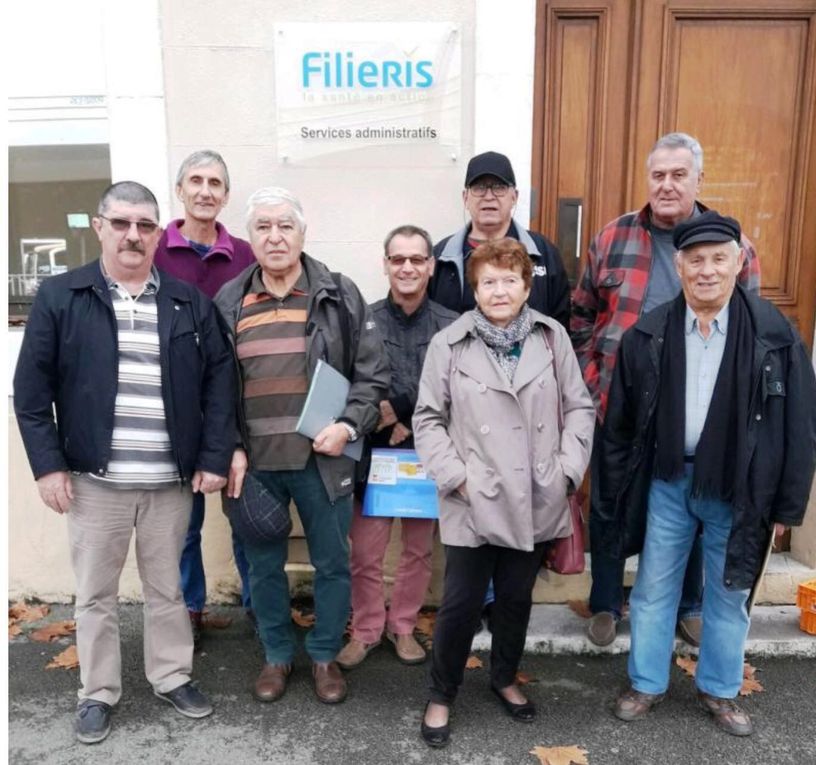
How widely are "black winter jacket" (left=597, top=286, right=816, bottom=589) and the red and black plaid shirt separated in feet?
1.26

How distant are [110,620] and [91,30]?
9.83ft

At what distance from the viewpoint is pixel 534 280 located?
11.4ft

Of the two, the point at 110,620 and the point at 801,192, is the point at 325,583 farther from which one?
the point at 801,192

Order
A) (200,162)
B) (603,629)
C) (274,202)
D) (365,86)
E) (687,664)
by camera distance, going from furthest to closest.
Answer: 1. (365,86)
2. (603,629)
3. (687,664)
4. (200,162)
5. (274,202)

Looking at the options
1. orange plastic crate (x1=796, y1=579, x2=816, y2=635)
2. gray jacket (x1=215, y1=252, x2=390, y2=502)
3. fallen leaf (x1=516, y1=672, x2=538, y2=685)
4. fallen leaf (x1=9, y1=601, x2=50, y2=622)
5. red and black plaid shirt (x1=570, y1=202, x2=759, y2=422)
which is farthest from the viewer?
fallen leaf (x1=9, y1=601, x2=50, y2=622)

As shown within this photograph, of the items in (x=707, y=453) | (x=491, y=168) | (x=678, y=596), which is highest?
(x=491, y=168)

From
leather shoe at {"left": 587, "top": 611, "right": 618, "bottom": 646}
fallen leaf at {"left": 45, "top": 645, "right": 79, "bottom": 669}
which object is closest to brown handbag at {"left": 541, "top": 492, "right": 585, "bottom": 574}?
leather shoe at {"left": 587, "top": 611, "right": 618, "bottom": 646}

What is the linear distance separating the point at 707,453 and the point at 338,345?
1.47 metres


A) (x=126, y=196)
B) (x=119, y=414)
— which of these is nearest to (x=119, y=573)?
(x=119, y=414)

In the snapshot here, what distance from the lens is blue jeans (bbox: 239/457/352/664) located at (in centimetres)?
307

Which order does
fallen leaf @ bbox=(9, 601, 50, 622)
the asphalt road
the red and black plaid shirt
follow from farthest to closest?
fallen leaf @ bbox=(9, 601, 50, 622) → the red and black plaid shirt → the asphalt road

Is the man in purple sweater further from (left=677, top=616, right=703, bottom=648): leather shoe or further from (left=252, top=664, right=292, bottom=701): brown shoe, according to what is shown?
(left=677, top=616, right=703, bottom=648): leather shoe

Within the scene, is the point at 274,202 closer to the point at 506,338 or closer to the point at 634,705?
the point at 506,338

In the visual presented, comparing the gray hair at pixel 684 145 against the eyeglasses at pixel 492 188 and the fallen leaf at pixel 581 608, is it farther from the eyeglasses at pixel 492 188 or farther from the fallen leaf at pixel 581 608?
the fallen leaf at pixel 581 608
